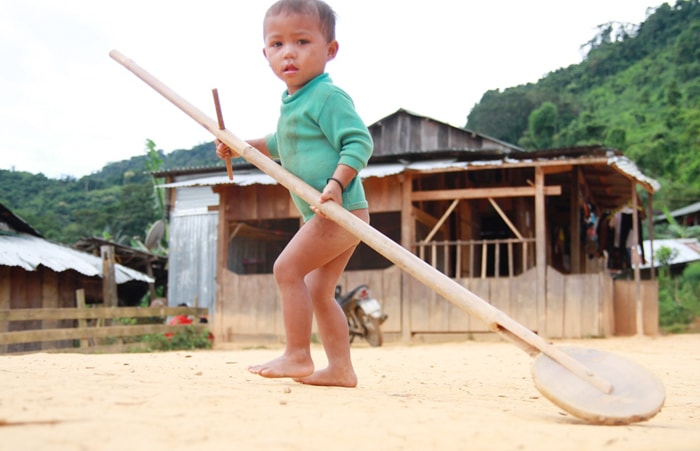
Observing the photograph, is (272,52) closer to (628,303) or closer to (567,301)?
(567,301)

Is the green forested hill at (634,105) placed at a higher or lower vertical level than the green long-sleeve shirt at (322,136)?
higher

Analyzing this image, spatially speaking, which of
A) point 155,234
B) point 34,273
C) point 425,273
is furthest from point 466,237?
point 155,234

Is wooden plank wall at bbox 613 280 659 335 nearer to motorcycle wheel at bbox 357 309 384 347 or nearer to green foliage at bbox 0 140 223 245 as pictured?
motorcycle wheel at bbox 357 309 384 347

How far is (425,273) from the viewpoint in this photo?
2.82 metres

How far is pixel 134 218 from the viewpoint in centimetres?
3009

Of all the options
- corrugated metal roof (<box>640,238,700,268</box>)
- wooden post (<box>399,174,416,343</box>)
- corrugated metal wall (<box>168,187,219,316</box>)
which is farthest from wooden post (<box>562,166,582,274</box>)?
corrugated metal wall (<box>168,187,219,316</box>)

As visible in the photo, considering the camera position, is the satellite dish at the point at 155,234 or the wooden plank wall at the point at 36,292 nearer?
the wooden plank wall at the point at 36,292

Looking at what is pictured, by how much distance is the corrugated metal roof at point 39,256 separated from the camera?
39.7 ft

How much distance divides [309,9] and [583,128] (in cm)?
3241

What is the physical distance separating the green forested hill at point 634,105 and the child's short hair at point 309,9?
29171mm

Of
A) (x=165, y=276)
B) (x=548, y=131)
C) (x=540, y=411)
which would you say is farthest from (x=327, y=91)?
(x=548, y=131)

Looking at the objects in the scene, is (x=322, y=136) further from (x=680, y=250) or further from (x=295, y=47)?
(x=680, y=250)

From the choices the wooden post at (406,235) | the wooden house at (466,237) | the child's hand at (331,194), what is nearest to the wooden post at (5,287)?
the wooden house at (466,237)

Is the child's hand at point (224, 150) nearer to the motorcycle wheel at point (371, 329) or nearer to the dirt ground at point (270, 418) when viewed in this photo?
the dirt ground at point (270, 418)
